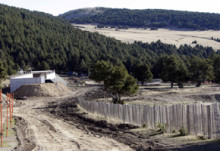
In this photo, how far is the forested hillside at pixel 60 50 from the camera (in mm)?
114062

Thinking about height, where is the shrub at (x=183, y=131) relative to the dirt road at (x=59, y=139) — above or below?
above

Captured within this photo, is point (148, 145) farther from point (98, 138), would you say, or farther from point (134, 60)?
point (134, 60)

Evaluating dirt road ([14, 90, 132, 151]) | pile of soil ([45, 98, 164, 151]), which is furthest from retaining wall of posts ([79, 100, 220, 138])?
dirt road ([14, 90, 132, 151])

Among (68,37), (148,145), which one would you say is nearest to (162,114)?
(148,145)

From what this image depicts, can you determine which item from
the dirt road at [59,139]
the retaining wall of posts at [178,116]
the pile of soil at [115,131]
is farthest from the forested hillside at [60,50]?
the retaining wall of posts at [178,116]

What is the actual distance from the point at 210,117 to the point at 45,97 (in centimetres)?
4889

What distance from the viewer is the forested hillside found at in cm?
11406

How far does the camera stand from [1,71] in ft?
210

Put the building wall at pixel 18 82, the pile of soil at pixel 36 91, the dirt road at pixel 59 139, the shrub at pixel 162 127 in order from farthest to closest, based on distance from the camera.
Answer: the building wall at pixel 18 82 → the pile of soil at pixel 36 91 → the shrub at pixel 162 127 → the dirt road at pixel 59 139

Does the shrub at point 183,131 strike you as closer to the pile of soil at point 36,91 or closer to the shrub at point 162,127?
the shrub at point 162,127

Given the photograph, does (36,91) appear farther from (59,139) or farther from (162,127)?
(162,127)

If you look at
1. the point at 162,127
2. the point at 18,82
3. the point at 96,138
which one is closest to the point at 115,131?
the point at 96,138

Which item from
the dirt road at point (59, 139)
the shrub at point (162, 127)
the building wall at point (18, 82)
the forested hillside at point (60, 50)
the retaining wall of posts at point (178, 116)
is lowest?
the building wall at point (18, 82)

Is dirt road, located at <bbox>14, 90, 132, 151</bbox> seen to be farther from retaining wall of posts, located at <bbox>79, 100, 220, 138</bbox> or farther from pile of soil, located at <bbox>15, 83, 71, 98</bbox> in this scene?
pile of soil, located at <bbox>15, 83, 71, 98</bbox>
